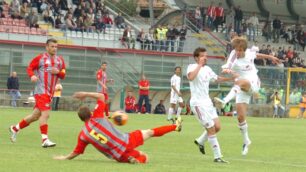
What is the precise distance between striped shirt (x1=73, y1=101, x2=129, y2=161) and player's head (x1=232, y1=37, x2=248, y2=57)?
14.6ft

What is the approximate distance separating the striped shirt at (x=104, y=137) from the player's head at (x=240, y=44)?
4.46m

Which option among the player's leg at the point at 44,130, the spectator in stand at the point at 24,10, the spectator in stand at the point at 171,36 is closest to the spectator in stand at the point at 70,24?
the spectator in stand at the point at 24,10

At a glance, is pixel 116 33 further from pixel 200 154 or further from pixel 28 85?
pixel 200 154

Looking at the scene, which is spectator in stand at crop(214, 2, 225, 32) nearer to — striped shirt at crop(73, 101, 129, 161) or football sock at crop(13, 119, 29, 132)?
football sock at crop(13, 119, 29, 132)

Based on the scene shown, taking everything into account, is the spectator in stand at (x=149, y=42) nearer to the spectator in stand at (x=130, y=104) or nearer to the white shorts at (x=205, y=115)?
the spectator in stand at (x=130, y=104)

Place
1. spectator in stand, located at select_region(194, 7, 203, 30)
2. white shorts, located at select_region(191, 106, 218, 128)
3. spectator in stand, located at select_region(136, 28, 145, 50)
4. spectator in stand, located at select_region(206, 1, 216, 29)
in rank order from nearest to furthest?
1. white shorts, located at select_region(191, 106, 218, 128)
2. spectator in stand, located at select_region(136, 28, 145, 50)
3. spectator in stand, located at select_region(194, 7, 203, 30)
4. spectator in stand, located at select_region(206, 1, 216, 29)

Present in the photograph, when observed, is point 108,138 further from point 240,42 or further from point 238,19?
point 238,19

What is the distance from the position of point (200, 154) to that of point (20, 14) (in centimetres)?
3485

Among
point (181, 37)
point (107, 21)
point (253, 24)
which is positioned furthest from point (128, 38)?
point (253, 24)

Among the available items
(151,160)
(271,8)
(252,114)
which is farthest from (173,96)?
(271,8)

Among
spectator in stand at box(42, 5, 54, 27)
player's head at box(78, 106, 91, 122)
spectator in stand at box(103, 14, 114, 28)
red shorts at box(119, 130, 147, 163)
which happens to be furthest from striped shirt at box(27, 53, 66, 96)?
spectator in stand at box(103, 14, 114, 28)

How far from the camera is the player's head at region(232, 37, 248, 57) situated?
59.9 feet

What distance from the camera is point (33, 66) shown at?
1923 centimetres

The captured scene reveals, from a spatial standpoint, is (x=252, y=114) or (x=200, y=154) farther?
(x=252, y=114)
